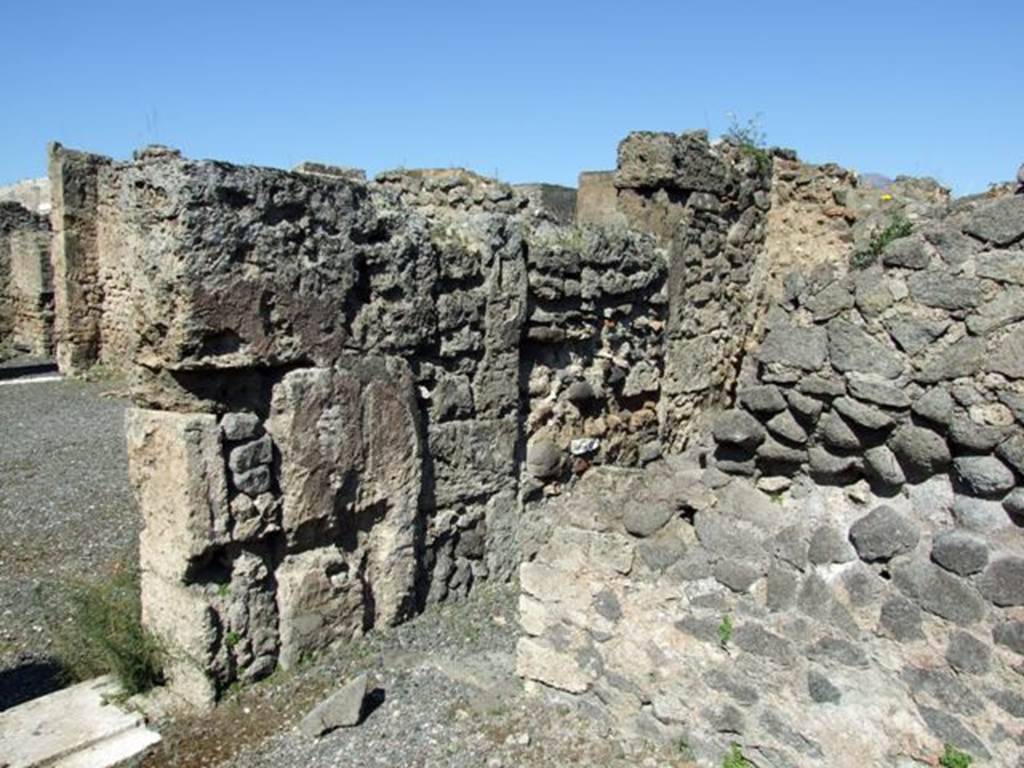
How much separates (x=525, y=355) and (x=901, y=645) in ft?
9.72

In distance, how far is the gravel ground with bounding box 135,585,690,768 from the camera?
3500mm

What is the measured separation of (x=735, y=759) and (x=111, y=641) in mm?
2824

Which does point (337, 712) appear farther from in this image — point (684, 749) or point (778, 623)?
point (778, 623)

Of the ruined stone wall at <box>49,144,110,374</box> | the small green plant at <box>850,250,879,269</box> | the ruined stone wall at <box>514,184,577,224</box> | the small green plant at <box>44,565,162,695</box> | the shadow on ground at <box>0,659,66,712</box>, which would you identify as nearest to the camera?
the small green plant at <box>850,250,879,269</box>

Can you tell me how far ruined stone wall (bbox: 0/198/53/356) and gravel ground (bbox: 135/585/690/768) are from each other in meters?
12.4

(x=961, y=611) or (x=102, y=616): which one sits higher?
(x=961, y=611)

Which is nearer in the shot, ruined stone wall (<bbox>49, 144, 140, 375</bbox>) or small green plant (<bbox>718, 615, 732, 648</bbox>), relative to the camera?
small green plant (<bbox>718, 615, 732, 648</bbox>)

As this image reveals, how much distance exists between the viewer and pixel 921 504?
10.1 ft

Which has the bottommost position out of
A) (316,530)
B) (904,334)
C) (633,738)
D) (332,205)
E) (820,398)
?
(633,738)

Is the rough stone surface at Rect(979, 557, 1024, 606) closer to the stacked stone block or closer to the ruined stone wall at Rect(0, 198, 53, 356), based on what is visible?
the stacked stone block

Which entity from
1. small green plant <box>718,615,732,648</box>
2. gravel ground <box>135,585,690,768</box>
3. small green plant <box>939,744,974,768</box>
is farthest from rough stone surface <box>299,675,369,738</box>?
small green plant <box>939,744,974,768</box>

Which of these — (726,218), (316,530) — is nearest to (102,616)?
(316,530)

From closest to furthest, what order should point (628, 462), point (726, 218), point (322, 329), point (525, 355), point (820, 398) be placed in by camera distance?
point (820, 398) < point (322, 329) < point (525, 355) < point (628, 462) < point (726, 218)

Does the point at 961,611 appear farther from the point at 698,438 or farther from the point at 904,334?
the point at 698,438
